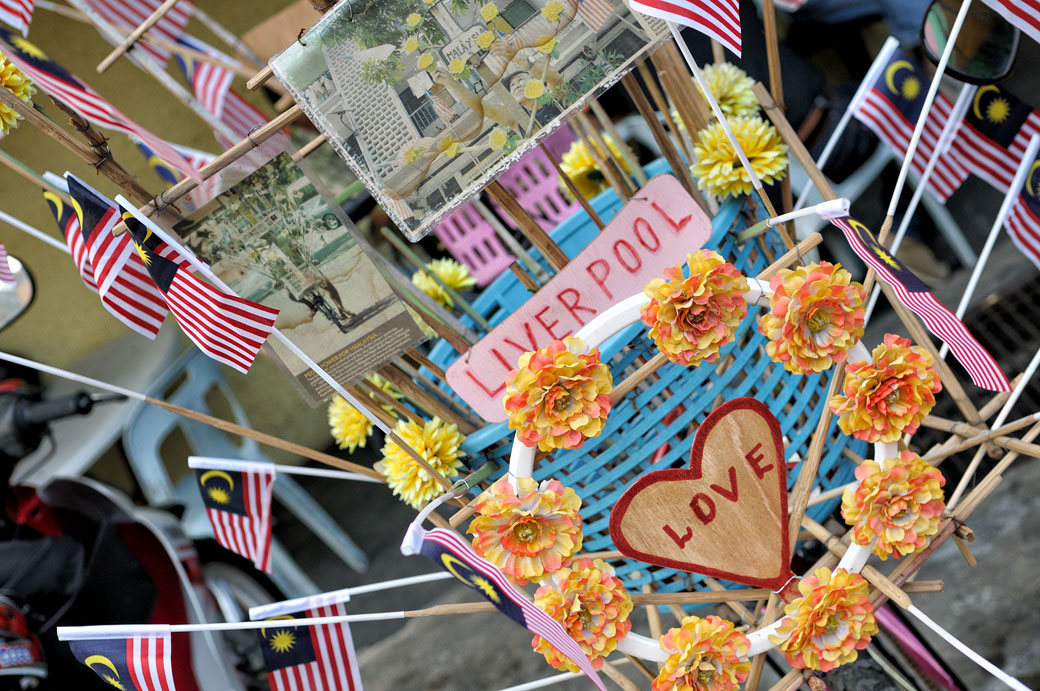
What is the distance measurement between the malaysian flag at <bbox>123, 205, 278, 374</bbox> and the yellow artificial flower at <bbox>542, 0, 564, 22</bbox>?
1.67 ft

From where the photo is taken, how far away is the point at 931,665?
4.72 ft

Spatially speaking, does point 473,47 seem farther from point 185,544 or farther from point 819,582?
point 185,544

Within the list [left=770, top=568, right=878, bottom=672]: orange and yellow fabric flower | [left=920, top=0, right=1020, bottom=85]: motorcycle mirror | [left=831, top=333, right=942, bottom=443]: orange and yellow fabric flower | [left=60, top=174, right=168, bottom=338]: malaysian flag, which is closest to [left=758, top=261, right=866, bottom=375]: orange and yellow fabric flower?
[left=831, top=333, right=942, bottom=443]: orange and yellow fabric flower

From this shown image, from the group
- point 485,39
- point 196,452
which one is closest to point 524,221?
point 485,39

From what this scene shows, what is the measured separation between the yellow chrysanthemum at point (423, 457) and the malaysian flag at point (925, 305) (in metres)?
0.60

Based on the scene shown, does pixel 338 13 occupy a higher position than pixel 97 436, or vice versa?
pixel 338 13

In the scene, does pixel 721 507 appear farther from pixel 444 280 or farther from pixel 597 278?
pixel 444 280

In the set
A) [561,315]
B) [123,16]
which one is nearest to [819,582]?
[561,315]

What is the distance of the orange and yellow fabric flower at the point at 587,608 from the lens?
1.03m

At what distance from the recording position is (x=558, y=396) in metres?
0.99

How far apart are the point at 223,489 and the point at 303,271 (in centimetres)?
50

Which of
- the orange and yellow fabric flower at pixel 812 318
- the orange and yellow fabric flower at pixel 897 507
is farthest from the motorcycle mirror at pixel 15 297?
the orange and yellow fabric flower at pixel 897 507

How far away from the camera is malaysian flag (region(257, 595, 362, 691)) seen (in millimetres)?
1341

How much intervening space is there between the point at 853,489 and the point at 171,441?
2.69m
